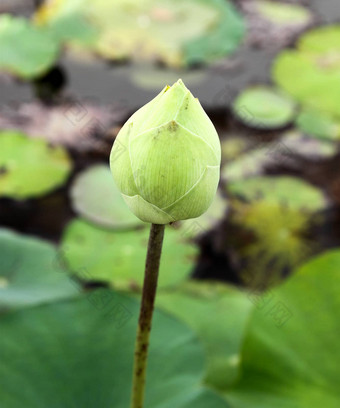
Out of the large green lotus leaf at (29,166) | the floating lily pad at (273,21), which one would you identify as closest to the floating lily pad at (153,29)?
the floating lily pad at (273,21)

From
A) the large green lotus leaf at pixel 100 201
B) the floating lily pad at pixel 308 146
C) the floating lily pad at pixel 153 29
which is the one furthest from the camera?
the floating lily pad at pixel 153 29

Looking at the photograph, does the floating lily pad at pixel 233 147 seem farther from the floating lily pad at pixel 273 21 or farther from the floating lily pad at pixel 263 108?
the floating lily pad at pixel 273 21

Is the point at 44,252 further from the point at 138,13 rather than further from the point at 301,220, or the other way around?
the point at 138,13

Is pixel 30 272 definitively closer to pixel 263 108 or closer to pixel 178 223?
pixel 178 223

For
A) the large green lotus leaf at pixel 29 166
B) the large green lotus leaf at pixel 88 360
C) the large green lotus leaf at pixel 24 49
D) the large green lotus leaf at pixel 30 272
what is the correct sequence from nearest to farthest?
the large green lotus leaf at pixel 88 360 → the large green lotus leaf at pixel 30 272 → the large green lotus leaf at pixel 29 166 → the large green lotus leaf at pixel 24 49

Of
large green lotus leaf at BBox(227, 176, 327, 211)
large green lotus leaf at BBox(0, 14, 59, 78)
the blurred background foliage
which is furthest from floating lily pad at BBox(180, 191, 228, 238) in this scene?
large green lotus leaf at BBox(0, 14, 59, 78)

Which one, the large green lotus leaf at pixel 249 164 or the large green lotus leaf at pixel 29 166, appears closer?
the large green lotus leaf at pixel 29 166
